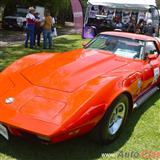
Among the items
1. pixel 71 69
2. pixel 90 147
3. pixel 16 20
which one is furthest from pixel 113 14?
pixel 90 147

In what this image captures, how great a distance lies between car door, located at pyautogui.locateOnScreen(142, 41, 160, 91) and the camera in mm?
5636

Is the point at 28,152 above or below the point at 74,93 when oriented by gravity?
below

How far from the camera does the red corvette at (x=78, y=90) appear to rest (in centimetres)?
386

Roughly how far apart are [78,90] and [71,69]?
75cm

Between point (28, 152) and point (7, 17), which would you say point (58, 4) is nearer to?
point (7, 17)

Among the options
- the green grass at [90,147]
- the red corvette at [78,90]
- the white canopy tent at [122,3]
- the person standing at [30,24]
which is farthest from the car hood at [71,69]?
the white canopy tent at [122,3]

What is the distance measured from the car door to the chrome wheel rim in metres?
0.98

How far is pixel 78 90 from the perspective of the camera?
4383mm

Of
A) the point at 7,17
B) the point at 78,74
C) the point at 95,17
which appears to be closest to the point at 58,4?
the point at 7,17

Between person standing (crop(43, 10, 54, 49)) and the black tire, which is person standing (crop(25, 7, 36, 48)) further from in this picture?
the black tire

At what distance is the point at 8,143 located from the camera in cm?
438

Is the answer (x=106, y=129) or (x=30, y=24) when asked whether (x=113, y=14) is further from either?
(x=106, y=129)

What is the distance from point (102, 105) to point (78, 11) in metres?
15.0

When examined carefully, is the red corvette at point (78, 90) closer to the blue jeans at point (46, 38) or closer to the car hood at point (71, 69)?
the car hood at point (71, 69)
